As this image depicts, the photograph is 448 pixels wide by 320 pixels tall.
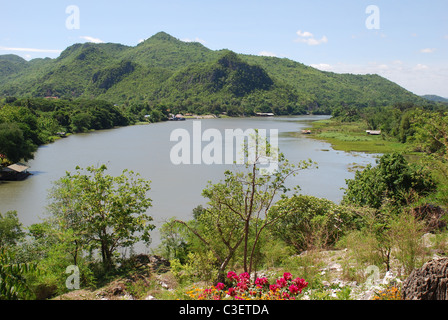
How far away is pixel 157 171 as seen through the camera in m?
28.7

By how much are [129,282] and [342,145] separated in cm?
4251

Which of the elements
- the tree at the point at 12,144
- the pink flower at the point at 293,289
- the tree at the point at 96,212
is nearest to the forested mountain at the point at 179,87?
the tree at the point at 12,144

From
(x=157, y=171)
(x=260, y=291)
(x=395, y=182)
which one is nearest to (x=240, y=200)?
(x=260, y=291)

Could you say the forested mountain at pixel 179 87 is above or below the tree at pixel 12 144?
above

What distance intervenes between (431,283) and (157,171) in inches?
1017

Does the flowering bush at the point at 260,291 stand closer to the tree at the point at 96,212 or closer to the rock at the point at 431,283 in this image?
the rock at the point at 431,283

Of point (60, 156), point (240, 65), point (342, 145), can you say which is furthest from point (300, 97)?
point (60, 156)

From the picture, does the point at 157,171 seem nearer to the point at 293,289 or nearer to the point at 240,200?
the point at 240,200

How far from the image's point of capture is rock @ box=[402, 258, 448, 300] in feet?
13.8

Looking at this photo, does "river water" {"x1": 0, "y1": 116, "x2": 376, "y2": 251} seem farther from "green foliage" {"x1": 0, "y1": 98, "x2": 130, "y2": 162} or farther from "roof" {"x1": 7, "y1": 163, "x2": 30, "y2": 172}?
"green foliage" {"x1": 0, "y1": 98, "x2": 130, "y2": 162}

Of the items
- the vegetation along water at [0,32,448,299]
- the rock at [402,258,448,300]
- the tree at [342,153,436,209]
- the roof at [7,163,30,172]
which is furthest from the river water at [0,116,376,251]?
the rock at [402,258,448,300]

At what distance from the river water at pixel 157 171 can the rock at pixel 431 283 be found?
8.91 metres

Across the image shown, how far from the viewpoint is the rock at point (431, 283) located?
4199mm
